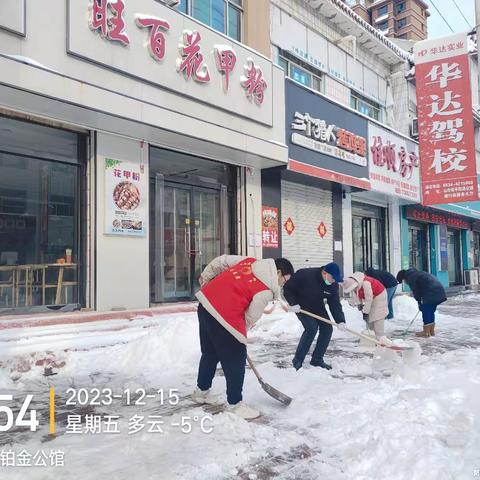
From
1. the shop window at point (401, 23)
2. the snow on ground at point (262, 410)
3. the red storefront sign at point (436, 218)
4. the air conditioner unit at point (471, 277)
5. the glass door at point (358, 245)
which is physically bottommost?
the snow on ground at point (262, 410)

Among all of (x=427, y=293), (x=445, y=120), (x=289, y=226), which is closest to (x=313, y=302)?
(x=427, y=293)

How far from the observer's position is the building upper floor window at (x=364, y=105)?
1556 cm

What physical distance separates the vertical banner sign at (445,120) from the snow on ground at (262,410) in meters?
7.82

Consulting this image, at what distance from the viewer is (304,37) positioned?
1274 cm

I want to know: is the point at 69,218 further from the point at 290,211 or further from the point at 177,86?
the point at 290,211

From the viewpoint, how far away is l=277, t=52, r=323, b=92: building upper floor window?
1227cm

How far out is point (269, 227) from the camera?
1091cm

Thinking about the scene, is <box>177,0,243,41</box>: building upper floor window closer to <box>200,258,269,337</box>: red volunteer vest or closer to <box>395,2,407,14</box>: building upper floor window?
<box>200,258,269,337</box>: red volunteer vest

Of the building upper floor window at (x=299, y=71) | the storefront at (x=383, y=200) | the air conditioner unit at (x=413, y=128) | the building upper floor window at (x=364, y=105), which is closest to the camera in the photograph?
the building upper floor window at (x=299, y=71)

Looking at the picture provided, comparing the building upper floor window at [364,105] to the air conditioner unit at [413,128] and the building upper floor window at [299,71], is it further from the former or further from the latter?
the building upper floor window at [299,71]

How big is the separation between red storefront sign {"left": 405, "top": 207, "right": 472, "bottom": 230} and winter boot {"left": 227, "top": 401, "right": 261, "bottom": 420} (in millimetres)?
14862

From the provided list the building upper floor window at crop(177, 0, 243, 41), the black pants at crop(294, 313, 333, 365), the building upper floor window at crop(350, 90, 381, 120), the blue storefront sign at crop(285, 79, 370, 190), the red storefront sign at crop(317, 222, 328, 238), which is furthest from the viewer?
the building upper floor window at crop(350, 90, 381, 120)

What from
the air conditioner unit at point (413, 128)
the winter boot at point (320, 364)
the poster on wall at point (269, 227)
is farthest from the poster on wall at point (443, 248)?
the winter boot at point (320, 364)

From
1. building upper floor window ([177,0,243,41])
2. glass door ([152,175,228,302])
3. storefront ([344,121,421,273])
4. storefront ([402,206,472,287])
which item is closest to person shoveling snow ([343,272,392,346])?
glass door ([152,175,228,302])
